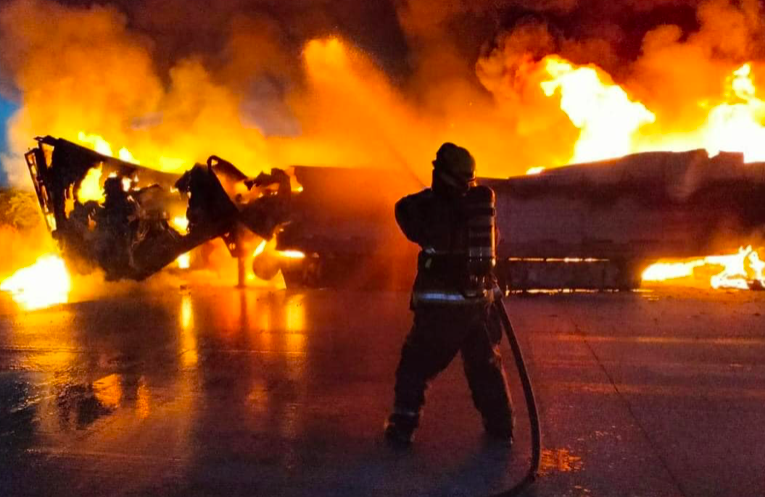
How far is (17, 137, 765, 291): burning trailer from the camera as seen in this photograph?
1084cm

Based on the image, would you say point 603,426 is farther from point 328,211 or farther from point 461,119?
point 461,119

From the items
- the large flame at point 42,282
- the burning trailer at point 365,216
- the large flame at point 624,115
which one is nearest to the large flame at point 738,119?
the large flame at point 624,115

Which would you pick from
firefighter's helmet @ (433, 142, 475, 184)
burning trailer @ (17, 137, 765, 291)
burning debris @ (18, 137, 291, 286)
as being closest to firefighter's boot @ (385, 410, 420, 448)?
firefighter's helmet @ (433, 142, 475, 184)

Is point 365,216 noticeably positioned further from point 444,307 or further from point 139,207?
point 444,307

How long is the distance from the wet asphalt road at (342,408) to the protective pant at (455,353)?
251mm

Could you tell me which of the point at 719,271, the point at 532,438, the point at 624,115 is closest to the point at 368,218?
the point at 719,271

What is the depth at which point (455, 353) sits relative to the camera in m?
4.53

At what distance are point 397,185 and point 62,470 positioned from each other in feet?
27.0

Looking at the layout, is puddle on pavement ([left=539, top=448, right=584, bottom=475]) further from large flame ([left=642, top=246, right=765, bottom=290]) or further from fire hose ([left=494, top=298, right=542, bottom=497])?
large flame ([left=642, top=246, right=765, bottom=290])

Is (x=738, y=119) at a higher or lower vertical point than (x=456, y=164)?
higher

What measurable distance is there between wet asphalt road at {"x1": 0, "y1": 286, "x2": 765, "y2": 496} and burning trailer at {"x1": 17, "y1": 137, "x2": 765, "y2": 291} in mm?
1753

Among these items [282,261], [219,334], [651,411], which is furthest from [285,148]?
[651,411]

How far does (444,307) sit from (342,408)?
1.48 metres

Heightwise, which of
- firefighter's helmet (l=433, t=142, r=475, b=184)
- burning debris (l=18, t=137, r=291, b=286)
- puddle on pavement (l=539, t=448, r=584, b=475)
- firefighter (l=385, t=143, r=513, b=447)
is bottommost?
puddle on pavement (l=539, t=448, r=584, b=475)
